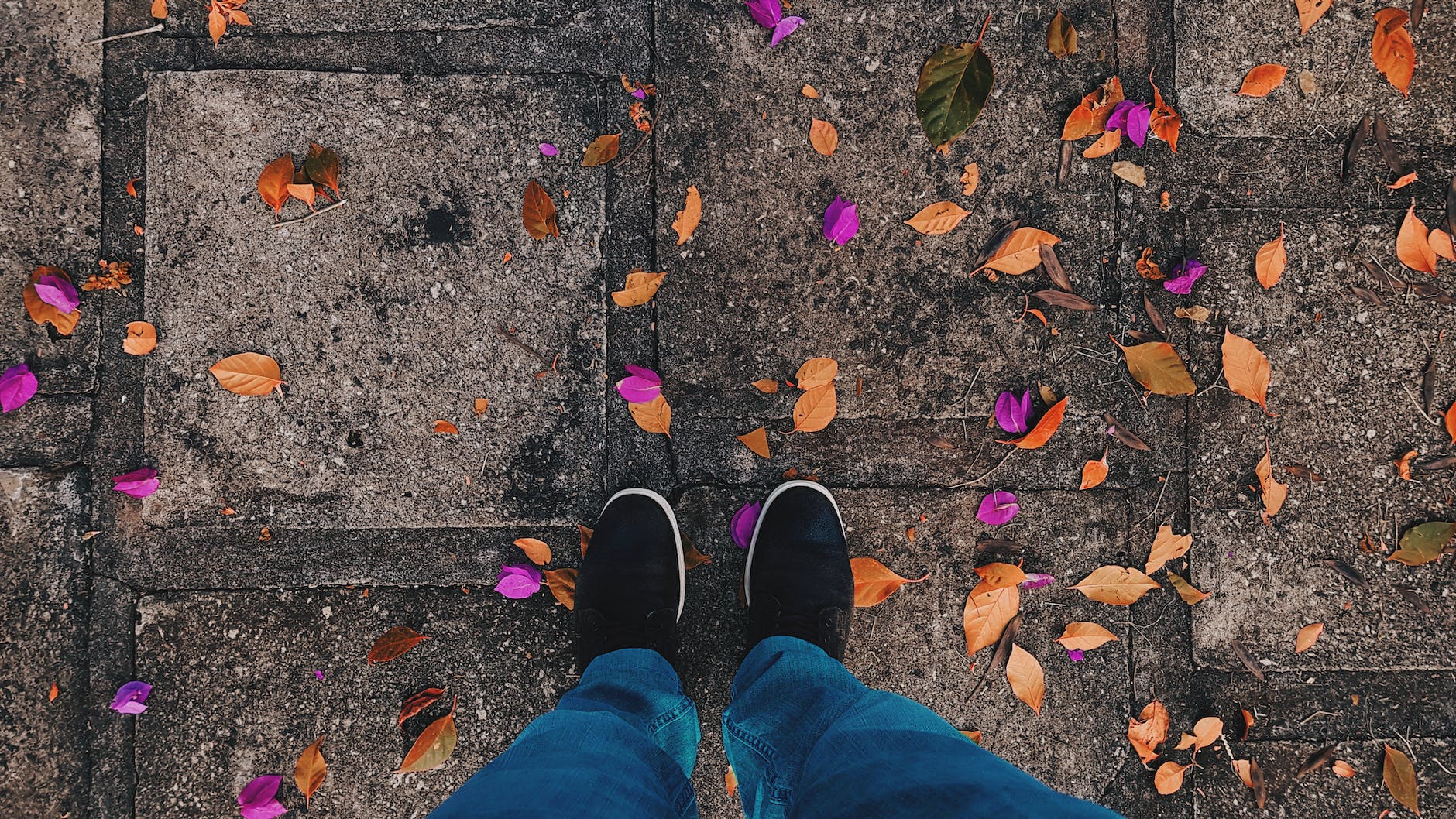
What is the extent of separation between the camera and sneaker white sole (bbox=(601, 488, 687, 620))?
1.69 m

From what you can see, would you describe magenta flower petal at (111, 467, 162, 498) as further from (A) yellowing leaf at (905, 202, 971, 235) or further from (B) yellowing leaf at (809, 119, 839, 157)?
(A) yellowing leaf at (905, 202, 971, 235)

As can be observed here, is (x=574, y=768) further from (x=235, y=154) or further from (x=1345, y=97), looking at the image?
(x=1345, y=97)

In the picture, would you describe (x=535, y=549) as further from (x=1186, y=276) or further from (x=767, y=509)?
(x=1186, y=276)

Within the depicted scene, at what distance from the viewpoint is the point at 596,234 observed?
1706mm

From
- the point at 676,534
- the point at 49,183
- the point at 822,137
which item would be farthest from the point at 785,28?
the point at 49,183

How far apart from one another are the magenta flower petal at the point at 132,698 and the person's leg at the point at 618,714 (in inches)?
41.9

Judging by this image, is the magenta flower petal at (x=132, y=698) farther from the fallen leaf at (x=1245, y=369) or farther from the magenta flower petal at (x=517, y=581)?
the fallen leaf at (x=1245, y=369)

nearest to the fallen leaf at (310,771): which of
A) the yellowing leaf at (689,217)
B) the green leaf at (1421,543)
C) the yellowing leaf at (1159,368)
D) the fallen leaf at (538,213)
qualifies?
the fallen leaf at (538,213)

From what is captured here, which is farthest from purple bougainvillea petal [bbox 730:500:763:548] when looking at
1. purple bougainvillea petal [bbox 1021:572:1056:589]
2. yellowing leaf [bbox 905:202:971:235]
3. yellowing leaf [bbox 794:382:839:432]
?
yellowing leaf [bbox 905:202:971:235]

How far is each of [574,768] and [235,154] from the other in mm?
1639

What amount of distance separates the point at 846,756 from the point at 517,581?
90 centimetres

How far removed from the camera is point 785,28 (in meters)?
1.71

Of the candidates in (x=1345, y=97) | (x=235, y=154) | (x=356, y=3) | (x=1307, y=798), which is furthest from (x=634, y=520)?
(x=1345, y=97)

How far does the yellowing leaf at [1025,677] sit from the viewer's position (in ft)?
5.59
